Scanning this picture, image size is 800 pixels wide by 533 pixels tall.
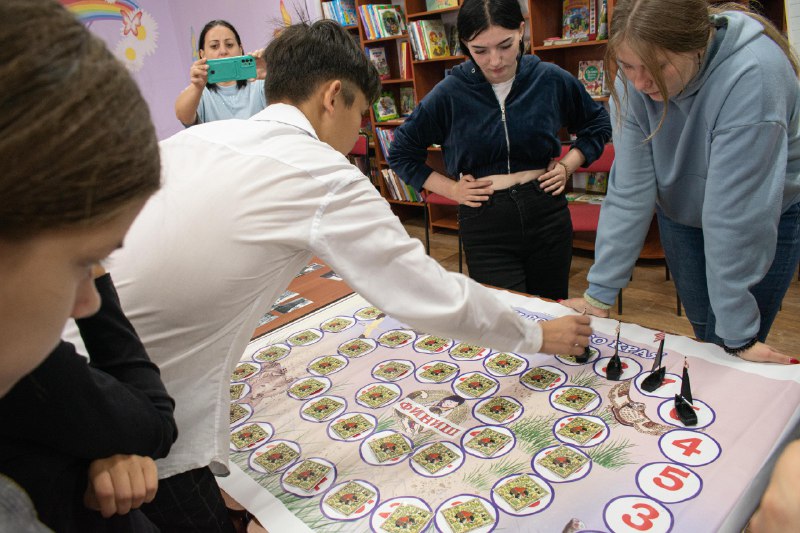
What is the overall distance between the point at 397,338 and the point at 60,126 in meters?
1.11

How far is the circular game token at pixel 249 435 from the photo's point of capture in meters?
1.10

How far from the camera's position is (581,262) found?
3.87m

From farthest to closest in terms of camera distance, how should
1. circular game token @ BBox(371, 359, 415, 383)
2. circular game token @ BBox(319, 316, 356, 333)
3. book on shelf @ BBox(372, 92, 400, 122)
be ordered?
book on shelf @ BBox(372, 92, 400, 122)
circular game token @ BBox(319, 316, 356, 333)
circular game token @ BBox(371, 359, 415, 383)

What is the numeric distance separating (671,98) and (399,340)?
2.78ft

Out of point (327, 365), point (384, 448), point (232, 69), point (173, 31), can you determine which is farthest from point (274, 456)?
point (173, 31)

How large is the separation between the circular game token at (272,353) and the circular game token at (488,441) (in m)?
0.58

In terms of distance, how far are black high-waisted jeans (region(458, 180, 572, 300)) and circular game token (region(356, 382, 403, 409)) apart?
2.47 ft

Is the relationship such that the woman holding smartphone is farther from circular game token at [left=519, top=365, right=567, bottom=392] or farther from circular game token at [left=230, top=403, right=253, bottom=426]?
circular game token at [left=519, top=365, right=567, bottom=392]

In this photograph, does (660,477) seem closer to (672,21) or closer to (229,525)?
(229,525)

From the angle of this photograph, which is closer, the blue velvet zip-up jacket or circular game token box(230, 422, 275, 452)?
circular game token box(230, 422, 275, 452)

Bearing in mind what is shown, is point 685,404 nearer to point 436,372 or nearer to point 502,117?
point 436,372

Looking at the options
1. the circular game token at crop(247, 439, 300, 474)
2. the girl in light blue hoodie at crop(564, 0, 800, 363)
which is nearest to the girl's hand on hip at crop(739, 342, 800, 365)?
the girl in light blue hoodie at crop(564, 0, 800, 363)

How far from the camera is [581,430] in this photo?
1.00 meters

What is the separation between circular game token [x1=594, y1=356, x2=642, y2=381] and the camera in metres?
1.15
